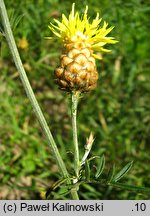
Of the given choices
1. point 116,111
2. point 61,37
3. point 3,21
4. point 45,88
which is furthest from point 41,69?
point 3,21

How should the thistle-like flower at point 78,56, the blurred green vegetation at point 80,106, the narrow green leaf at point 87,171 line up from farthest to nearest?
the blurred green vegetation at point 80,106, the thistle-like flower at point 78,56, the narrow green leaf at point 87,171

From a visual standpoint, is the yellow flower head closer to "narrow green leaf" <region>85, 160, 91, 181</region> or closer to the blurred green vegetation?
"narrow green leaf" <region>85, 160, 91, 181</region>

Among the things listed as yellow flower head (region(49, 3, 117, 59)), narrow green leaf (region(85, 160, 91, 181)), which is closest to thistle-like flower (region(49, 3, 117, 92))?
yellow flower head (region(49, 3, 117, 59))

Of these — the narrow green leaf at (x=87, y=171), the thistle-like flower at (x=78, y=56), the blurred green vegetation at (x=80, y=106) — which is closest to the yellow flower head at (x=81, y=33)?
the thistle-like flower at (x=78, y=56)

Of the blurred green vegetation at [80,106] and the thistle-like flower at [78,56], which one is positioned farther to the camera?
the blurred green vegetation at [80,106]

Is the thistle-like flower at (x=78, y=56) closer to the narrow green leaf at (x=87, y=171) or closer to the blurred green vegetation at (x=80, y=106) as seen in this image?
the narrow green leaf at (x=87, y=171)

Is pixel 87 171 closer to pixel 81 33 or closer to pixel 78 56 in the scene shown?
pixel 78 56

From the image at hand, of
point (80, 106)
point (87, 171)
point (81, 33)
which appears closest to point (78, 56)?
point (81, 33)

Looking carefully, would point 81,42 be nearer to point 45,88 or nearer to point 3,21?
point 3,21
